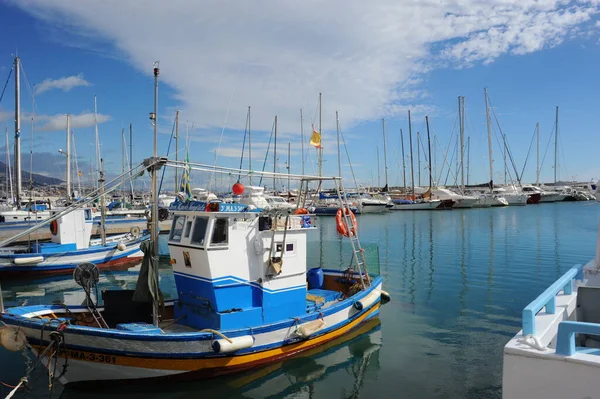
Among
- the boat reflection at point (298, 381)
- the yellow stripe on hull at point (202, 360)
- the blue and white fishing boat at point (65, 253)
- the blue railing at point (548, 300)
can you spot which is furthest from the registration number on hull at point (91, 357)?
the blue and white fishing boat at point (65, 253)

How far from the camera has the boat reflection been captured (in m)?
9.27

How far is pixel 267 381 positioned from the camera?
9.91 m

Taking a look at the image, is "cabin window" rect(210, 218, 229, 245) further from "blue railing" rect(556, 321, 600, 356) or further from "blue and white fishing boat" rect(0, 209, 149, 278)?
"blue and white fishing boat" rect(0, 209, 149, 278)

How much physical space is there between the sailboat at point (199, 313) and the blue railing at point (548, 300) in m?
6.19

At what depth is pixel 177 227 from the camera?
10797 mm

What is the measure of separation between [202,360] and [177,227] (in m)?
3.26

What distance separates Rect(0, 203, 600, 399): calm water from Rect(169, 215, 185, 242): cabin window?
3.43 meters

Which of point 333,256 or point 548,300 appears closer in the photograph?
point 548,300

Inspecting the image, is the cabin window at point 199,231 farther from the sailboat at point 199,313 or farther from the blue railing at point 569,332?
the blue railing at point 569,332

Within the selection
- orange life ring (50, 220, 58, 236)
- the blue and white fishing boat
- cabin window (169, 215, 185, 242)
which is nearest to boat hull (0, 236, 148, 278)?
the blue and white fishing boat

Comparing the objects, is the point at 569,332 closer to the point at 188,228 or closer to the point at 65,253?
the point at 188,228

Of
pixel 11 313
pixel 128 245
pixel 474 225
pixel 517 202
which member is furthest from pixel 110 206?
pixel 517 202

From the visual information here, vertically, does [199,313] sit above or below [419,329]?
above

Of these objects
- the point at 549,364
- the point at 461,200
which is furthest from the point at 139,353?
the point at 461,200
